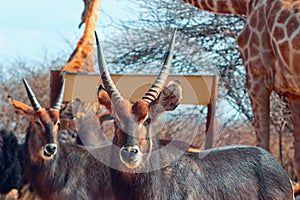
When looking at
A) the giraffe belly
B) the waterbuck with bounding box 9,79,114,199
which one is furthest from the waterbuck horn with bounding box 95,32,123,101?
the giraffe belly

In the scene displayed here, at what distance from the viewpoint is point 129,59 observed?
14.0 meters

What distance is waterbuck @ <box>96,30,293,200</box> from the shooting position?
5172 millimetres

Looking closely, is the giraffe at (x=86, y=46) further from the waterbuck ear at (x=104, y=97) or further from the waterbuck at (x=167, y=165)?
the waterbuck at (x=167, y=165)

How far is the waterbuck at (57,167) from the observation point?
6.96 meters

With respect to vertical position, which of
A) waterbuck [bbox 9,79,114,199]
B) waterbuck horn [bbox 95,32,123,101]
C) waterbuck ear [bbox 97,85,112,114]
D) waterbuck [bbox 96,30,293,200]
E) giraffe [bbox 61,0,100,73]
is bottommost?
waterbuck [bbox 9,79,114,199]

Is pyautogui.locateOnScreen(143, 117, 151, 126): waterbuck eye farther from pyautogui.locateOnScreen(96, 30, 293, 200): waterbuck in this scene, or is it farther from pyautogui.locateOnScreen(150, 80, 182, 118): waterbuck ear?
pyautogui.locateOnScreen(150, 80, 182, 118): waterbuck ear

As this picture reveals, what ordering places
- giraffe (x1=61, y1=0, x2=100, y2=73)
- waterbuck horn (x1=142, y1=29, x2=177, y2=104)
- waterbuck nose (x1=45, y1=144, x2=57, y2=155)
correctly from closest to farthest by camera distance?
waterbuck horn (x1=142, y1=29, x2=177, y2=104) < waterbuck nose (x1=45, y1=144, x2=57, y2=155) < giraffe (x1=61, y1=0, x2=100, y2=73)

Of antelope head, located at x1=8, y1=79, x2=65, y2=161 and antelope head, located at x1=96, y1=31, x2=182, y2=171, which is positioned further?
antelope head, located at x1=8, y1=79, x2=65, y2=161

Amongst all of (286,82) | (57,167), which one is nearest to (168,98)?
(57,167)

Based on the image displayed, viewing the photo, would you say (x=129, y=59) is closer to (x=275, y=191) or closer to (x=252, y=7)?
(x=252, y=7)

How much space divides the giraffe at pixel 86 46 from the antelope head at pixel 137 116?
19.7 feet

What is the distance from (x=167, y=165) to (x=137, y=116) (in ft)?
1.59

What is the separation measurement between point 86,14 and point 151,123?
8825 millimetres

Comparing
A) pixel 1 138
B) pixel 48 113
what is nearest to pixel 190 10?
pixel 1 138
